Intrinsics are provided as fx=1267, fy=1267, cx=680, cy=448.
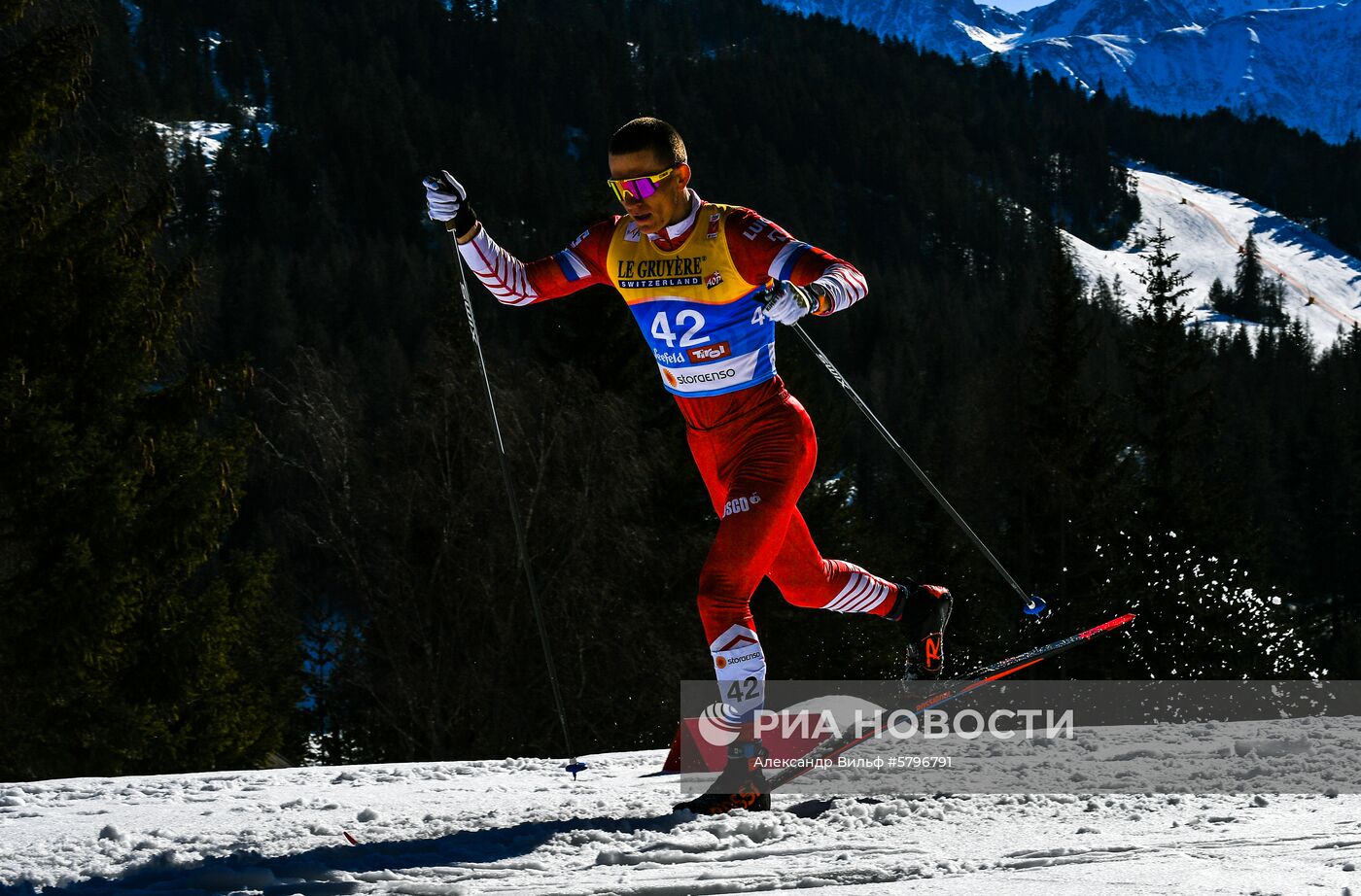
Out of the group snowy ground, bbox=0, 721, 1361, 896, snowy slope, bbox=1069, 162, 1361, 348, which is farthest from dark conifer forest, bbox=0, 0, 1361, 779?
snowy slope, bbox=1069, 162, 1361, 348

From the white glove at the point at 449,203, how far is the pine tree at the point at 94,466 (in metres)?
9.12

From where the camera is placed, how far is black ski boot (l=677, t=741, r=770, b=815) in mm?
4246

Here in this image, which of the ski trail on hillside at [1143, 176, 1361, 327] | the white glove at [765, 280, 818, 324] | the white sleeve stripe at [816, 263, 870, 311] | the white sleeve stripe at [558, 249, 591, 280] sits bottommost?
the white glove at [765, 280, 818, 324]

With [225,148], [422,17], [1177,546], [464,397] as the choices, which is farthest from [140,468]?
[422,17]

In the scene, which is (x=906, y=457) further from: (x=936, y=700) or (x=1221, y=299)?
(x=1221, y=299)

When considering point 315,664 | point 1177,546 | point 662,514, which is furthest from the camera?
point 1177,546

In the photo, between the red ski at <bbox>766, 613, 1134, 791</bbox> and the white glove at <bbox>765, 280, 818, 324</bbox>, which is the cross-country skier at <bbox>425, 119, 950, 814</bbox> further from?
the red ski at <bbox>766, 613, 1134, 791</bbox>

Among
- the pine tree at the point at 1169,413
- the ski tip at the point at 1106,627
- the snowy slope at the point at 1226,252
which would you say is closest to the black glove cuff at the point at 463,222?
the ski tip at the point at 1106,627

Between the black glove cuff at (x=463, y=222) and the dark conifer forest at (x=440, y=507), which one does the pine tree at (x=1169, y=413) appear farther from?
the black glove cuff at (x=463, y=222)

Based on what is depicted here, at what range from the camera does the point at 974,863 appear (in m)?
3.31

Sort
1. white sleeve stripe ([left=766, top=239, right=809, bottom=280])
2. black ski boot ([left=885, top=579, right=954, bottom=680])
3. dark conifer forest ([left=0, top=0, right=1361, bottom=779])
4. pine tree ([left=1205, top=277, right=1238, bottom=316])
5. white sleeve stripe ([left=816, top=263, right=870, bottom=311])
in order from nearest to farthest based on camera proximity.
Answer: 1. white sleeve stripe ([left=816, top=263, right=870, bottom=311])
2. white sleeve stripe ([left=766, top=239, right=809, bottom=280])
3. black ski boot ([left=885, top=579, right=954, bottom=680])
4. dark conifer forest ([left=0, top=0, right=1361, bottom=779])
5. pine tree ([left=1205, top=277, right=1238, bottom=316])

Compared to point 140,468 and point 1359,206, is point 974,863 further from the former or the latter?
point 1359,206

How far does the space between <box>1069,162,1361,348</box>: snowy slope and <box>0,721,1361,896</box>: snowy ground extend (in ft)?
467

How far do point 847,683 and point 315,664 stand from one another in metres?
17.1
